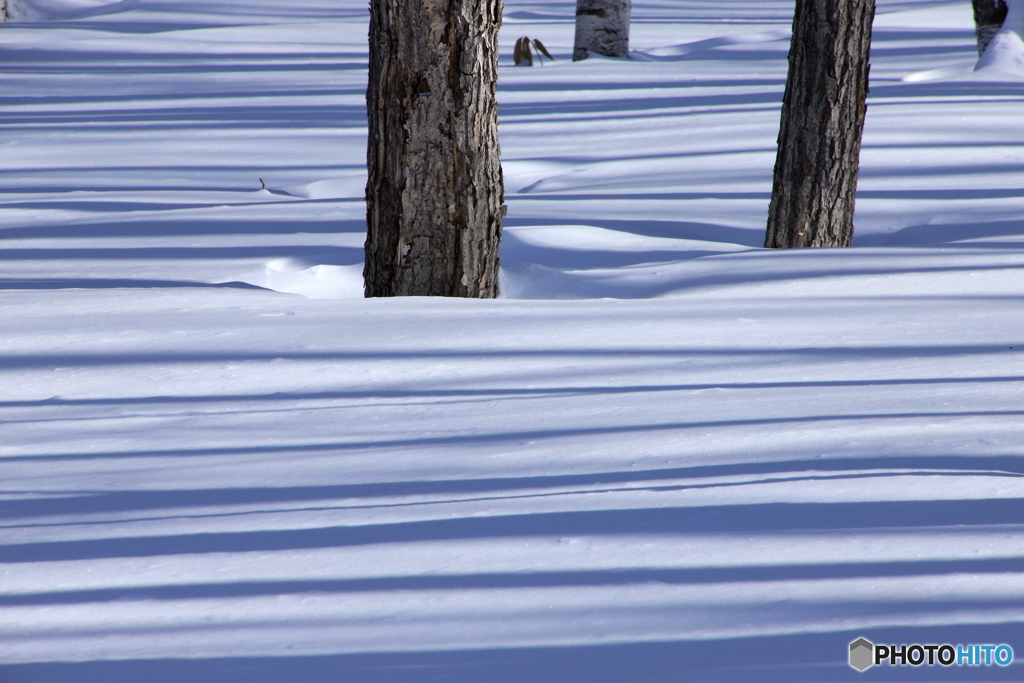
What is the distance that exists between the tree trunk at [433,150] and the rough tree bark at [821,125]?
1.51 meters

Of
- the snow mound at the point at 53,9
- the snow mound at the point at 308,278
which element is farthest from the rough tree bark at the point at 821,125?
the snow mound at the point at 53,9

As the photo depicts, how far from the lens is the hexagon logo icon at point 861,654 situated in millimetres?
1089

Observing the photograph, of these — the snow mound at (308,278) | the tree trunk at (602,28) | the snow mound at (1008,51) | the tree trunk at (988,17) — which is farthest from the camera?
the tree trunk at (602,28)

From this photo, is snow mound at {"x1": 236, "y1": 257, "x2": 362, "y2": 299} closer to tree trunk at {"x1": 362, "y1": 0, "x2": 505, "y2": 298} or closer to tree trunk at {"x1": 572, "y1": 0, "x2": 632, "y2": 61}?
tree trunk at {"x1": 362, "y1": 0, "x2": 505, "y2": 298}

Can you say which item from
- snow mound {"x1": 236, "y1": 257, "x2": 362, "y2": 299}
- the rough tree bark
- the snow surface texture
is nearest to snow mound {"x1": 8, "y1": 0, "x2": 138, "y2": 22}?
the snow surface texture

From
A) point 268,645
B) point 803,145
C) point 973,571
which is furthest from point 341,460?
point 803,145

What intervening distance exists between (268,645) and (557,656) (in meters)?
0.36

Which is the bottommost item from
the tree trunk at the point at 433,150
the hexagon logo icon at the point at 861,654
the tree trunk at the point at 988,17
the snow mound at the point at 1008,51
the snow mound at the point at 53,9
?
the hexagon logo icon at the point at 861,654

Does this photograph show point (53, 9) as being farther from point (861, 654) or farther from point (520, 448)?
point (861, 654)

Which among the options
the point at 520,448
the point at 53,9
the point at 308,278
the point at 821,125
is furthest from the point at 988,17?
the point at 53,9

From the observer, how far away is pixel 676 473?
5.23ft

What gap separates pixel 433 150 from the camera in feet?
9.27

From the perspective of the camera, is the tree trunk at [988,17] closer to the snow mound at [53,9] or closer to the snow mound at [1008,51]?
the snow mound at [1008,51]

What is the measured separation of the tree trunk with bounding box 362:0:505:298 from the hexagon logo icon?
2008 mm
